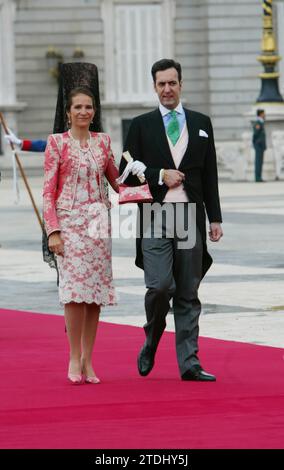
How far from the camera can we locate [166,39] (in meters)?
46.6

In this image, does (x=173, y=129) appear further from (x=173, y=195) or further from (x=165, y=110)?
(x=173, y=195)

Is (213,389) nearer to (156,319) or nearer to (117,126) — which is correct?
(156,319)

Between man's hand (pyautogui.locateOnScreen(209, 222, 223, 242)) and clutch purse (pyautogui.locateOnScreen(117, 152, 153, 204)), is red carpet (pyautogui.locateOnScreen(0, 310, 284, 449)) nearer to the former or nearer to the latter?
man's hand (pyautogui.locateOnScreen(209, 222, 223, 242))

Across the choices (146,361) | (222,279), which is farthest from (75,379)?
(222,279)

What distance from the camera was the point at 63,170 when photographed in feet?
33.6

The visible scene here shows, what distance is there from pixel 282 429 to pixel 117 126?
37.1 meters

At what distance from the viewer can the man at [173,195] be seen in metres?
10.1

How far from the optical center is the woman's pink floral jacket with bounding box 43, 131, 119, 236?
1016 cm

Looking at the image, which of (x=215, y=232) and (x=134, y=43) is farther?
(x=134, y=43)

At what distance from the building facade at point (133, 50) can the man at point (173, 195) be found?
114 ft

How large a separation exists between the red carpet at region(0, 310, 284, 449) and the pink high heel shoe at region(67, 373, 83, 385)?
0.05 meters

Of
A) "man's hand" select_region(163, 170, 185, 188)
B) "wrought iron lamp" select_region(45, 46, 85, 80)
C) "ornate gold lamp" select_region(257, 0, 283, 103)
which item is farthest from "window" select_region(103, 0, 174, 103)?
Answer: "man's hand" select_region(163, 170, 185, 188)

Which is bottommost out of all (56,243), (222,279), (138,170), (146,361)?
(146,361)

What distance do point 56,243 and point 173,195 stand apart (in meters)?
0.71
